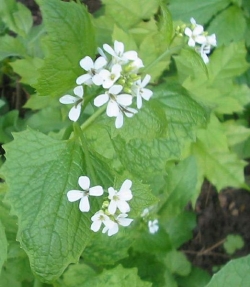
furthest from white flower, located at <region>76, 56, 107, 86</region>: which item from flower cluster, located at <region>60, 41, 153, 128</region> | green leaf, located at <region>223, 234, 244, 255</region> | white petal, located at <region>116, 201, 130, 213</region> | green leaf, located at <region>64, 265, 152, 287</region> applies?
green leaf, located at <region>223, 234, 244, 255</region>

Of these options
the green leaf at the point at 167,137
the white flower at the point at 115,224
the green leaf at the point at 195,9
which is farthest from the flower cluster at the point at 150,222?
the green leaf at the point at 195,9

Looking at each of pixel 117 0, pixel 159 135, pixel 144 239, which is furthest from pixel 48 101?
pixel 159 135

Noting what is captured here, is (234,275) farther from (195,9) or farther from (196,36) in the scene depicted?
(195,9)

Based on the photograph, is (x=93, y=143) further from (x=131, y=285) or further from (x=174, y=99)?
(x=131, y=285)

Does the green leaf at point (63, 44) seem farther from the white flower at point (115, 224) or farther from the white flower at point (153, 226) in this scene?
the white flower at point (153, 226)

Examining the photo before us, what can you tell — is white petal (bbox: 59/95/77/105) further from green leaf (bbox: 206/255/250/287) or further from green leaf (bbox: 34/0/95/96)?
green leaf (bbox: 206/255/250/287)

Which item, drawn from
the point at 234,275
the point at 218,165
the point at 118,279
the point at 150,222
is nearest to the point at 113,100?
the point at 118,279
